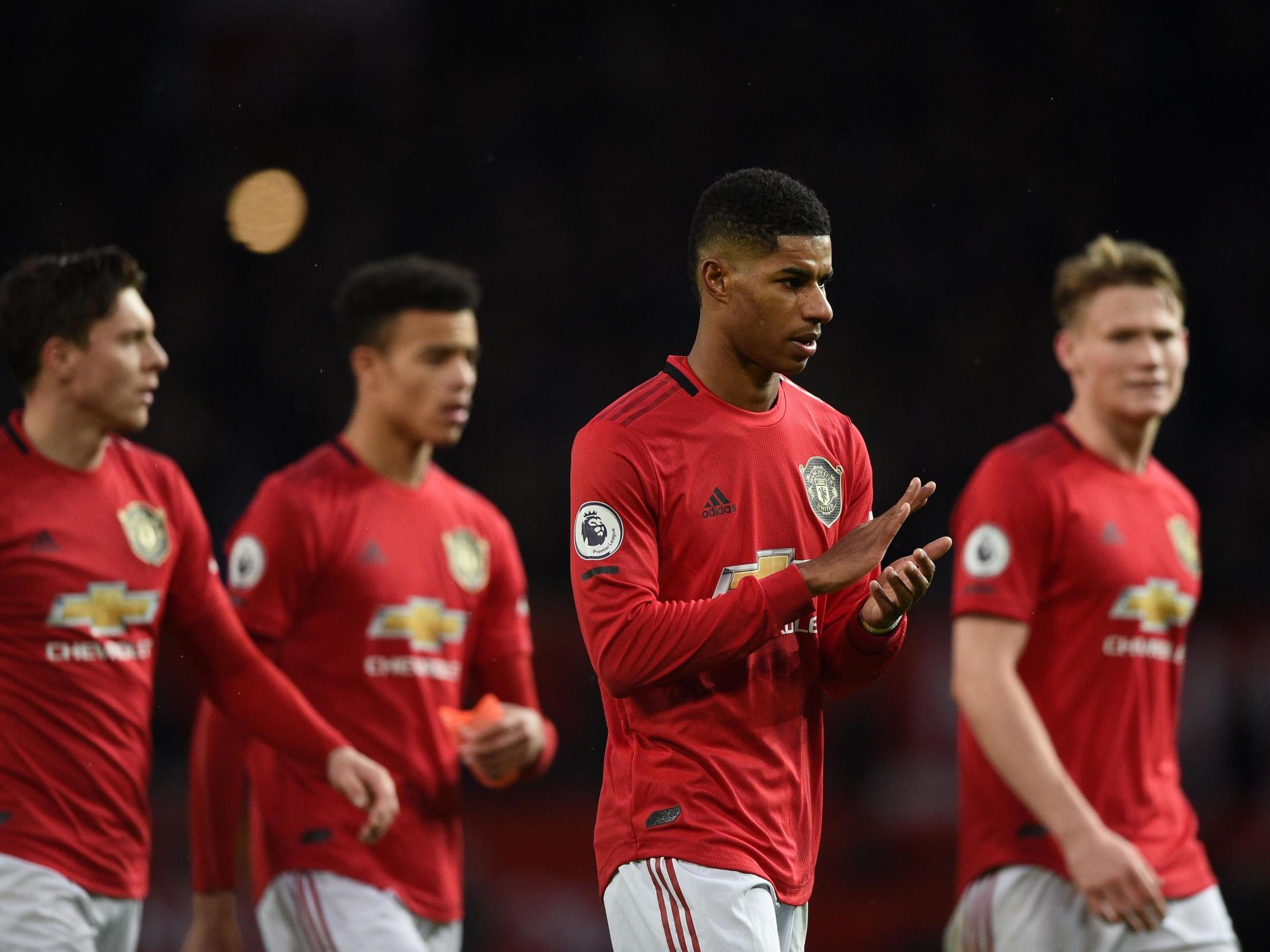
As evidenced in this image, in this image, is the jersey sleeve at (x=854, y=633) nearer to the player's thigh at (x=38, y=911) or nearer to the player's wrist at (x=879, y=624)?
the player's wrist at (x=879, y=624)

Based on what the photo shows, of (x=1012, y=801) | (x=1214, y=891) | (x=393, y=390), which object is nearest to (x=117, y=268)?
(x=393, y=390)

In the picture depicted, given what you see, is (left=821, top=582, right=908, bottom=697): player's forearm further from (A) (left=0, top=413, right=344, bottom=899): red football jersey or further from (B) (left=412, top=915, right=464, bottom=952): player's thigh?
(B) (left=412, top=915, right=464, bottom=952): player's thigh

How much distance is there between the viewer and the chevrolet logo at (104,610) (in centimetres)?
428

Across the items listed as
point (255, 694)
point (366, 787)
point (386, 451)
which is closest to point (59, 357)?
point (255, 694)

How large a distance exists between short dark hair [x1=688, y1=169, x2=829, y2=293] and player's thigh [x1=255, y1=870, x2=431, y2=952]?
2380mm

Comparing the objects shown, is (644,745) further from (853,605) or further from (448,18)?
(448,18)

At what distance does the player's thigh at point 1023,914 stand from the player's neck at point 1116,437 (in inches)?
50.0

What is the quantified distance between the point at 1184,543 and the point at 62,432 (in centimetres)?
328

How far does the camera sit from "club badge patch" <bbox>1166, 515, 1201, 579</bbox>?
16.1 feet

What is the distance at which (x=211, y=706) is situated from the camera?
489 cm

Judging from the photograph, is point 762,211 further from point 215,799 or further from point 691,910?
point 215,799

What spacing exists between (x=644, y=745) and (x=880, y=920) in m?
5.37

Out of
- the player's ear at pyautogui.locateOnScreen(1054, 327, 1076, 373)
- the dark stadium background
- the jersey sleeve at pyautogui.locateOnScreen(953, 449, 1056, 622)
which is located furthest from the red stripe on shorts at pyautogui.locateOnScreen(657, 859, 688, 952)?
the dark stadium background

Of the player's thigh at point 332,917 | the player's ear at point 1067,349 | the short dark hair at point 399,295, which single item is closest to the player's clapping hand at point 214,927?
the player's thigh at point 332,917
